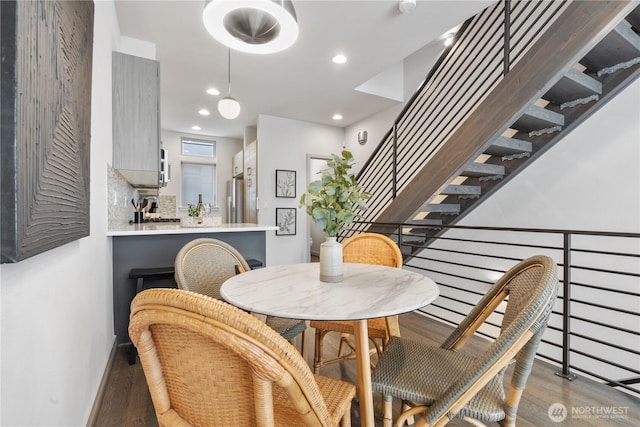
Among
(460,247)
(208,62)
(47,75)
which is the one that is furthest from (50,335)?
(460,247)

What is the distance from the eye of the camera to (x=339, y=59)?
3.45m

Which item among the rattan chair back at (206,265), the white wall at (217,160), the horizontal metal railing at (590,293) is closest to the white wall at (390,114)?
the horizontal metal railing at (590,293)

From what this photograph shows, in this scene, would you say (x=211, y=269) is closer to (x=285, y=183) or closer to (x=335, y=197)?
(x=335, y=197)

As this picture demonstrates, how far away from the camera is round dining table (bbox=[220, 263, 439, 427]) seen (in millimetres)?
976

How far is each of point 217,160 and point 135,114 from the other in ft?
15.5

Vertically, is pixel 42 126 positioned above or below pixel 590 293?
above

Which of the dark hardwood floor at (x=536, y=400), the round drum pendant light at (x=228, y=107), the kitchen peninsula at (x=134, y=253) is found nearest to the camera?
the dark hardwood floor at (x=536, y=400)

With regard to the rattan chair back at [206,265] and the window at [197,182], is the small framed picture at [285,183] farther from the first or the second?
the rattan chair back at [206,265]

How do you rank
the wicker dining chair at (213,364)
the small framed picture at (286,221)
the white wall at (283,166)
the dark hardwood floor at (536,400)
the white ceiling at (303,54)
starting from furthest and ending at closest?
the small framed picture at (286,221) → the white wall at (283,166) → the white ceiling at (303,54) → the dark hardwood floor at (536,400) → the wicker dining chair at (213,364)

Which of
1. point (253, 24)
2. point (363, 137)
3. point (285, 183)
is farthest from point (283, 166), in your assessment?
point (253, 24)

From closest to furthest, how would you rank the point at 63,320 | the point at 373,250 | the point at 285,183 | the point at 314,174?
the point at 63,320
the point at 373,250
the point at 285,183
the point at 314,174

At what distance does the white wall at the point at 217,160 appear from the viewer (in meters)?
6.64

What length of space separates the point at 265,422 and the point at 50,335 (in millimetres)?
864

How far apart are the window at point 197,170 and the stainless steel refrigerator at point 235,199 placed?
1.66 feet
